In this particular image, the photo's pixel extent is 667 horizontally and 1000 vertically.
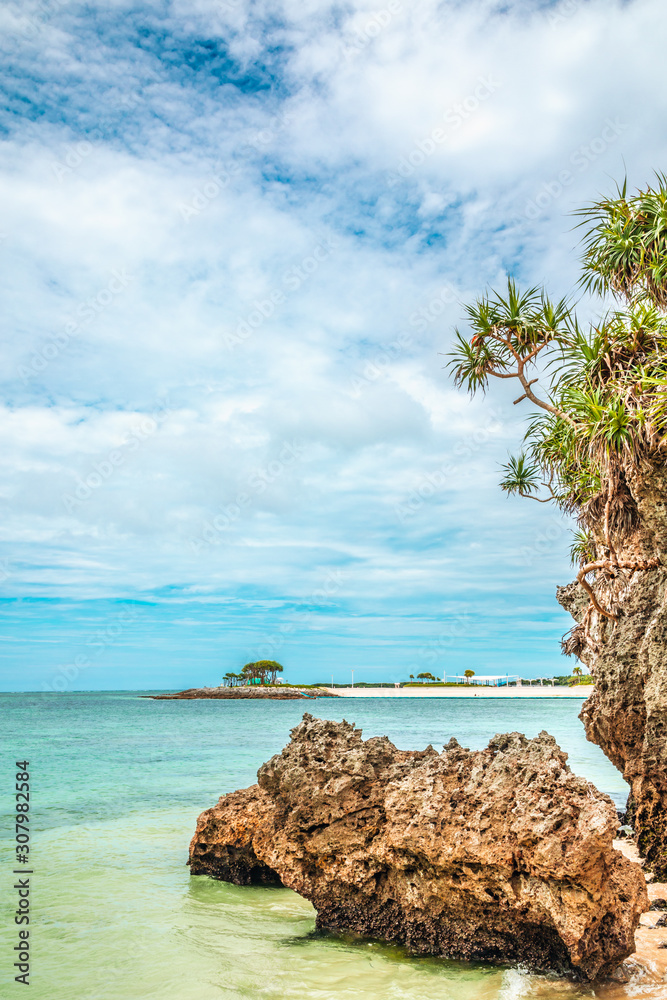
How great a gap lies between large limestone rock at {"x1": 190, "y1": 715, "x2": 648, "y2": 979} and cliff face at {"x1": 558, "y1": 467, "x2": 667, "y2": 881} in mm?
2081

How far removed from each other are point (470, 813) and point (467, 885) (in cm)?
44

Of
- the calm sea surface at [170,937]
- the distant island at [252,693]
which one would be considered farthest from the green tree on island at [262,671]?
the calm sea surface at [170,937]

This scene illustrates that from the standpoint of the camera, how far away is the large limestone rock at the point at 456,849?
389 cm

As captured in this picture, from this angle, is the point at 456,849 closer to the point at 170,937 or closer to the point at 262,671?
the point at 170,937

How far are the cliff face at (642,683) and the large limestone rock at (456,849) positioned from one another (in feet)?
6.83

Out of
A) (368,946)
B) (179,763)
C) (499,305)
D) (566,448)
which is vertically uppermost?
(499,305)

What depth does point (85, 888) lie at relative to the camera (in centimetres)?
666

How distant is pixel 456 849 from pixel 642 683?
3.66 metres

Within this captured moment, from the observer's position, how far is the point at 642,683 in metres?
6.89

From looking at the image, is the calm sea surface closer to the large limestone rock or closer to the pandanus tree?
the large limestone rock

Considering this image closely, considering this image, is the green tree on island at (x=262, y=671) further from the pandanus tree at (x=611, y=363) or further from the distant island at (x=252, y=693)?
the pandanus tree at (x=611, y=363)

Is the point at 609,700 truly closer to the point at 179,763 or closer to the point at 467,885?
the point at 467,885

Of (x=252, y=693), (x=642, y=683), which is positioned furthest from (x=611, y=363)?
(x=252, y=693)

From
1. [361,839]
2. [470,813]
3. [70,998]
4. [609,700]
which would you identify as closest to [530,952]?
[470,813]
